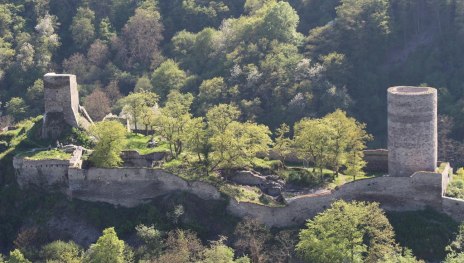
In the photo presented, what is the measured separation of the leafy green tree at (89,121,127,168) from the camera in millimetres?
70188

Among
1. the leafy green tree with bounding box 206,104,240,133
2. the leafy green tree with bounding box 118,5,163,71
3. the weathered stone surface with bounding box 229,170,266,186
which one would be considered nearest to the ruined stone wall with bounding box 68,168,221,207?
the weathered stone surface with bounding box 229,170,266,186

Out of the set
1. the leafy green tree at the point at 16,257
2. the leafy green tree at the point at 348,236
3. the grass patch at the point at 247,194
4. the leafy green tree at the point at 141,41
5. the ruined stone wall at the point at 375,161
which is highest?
the leafy green tree at the point at 141,41

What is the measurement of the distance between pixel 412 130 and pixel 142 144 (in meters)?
20.7

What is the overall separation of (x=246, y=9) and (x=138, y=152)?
50292mm

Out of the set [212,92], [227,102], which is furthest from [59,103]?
[212,92]

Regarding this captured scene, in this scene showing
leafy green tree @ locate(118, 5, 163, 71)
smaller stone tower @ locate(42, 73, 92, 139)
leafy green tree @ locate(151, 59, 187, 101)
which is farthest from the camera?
leafy green tree @ locate(118, 5, 163, 71)

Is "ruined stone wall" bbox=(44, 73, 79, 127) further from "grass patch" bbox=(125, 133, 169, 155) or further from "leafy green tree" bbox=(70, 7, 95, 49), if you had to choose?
"leafy green tree" bbox=(70, 7, 95, 49)

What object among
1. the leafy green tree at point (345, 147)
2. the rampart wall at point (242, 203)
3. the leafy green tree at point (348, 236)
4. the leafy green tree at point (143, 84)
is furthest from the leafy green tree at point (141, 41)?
the leafy green tree at point (348, 236)

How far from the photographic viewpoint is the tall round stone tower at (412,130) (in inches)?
2591

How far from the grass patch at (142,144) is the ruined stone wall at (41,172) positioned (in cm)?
551

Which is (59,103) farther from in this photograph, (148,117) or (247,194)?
(247,194)

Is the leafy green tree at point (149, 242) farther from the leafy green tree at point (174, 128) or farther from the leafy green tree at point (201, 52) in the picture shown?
the leafy green tree at point (201, 52)

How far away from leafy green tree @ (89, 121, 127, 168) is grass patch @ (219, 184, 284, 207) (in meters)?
8.40

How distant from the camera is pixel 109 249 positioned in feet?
209
